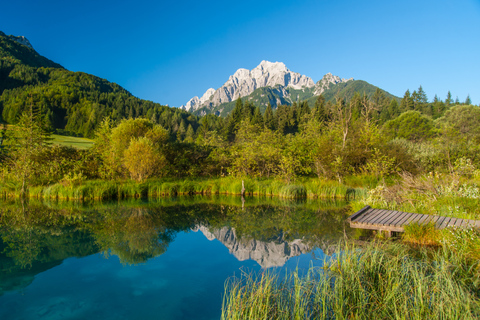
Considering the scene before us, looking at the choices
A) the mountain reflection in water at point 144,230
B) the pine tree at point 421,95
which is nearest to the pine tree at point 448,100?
the pine tree at point 421,95

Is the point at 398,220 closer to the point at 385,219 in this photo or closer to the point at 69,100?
the point at 385,219

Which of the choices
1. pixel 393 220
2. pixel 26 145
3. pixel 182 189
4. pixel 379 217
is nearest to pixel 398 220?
pixel 393 220

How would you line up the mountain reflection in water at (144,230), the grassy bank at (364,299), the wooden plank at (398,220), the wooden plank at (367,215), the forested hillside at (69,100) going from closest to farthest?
the grassy bank at (364,299)
the mountain reflection in water at (144,230)
the wooden plank at (398,220)
the wooden plank at (367,215)
the forested hillside at (69,100)

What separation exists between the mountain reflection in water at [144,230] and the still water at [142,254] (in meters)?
0.03

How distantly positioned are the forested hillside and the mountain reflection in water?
54274 mm

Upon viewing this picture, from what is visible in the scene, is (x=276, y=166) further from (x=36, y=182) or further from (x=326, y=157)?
(x=36, y=182)

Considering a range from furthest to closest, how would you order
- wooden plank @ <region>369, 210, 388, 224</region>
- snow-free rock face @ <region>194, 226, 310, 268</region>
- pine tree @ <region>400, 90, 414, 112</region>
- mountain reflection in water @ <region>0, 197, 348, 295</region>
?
pine tree @ <region>400, 90, 414, 112</region> → wooden plank @ <region>369, 210, 388, 224</region> → mountain reflection in water @ <region>0, 197, 348, 295</region> → snow-free rock face @ <region>194, 226, 310, 268</region>

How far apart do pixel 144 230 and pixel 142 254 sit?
2106 mm

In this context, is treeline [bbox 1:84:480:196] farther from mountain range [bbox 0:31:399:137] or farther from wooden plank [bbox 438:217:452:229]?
mountain range [bbox 0:31:399:137]

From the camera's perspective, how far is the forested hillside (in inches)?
2586

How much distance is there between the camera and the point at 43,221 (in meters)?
9.55

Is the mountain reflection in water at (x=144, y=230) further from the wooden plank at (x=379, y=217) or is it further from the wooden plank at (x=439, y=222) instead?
the wooden plank at (x=439, y=222)

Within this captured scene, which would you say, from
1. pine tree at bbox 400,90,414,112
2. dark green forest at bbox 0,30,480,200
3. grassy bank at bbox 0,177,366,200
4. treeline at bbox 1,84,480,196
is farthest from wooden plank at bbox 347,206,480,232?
pine tree at bbox 400,90,414,112

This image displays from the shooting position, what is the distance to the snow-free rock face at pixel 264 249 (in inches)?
236
